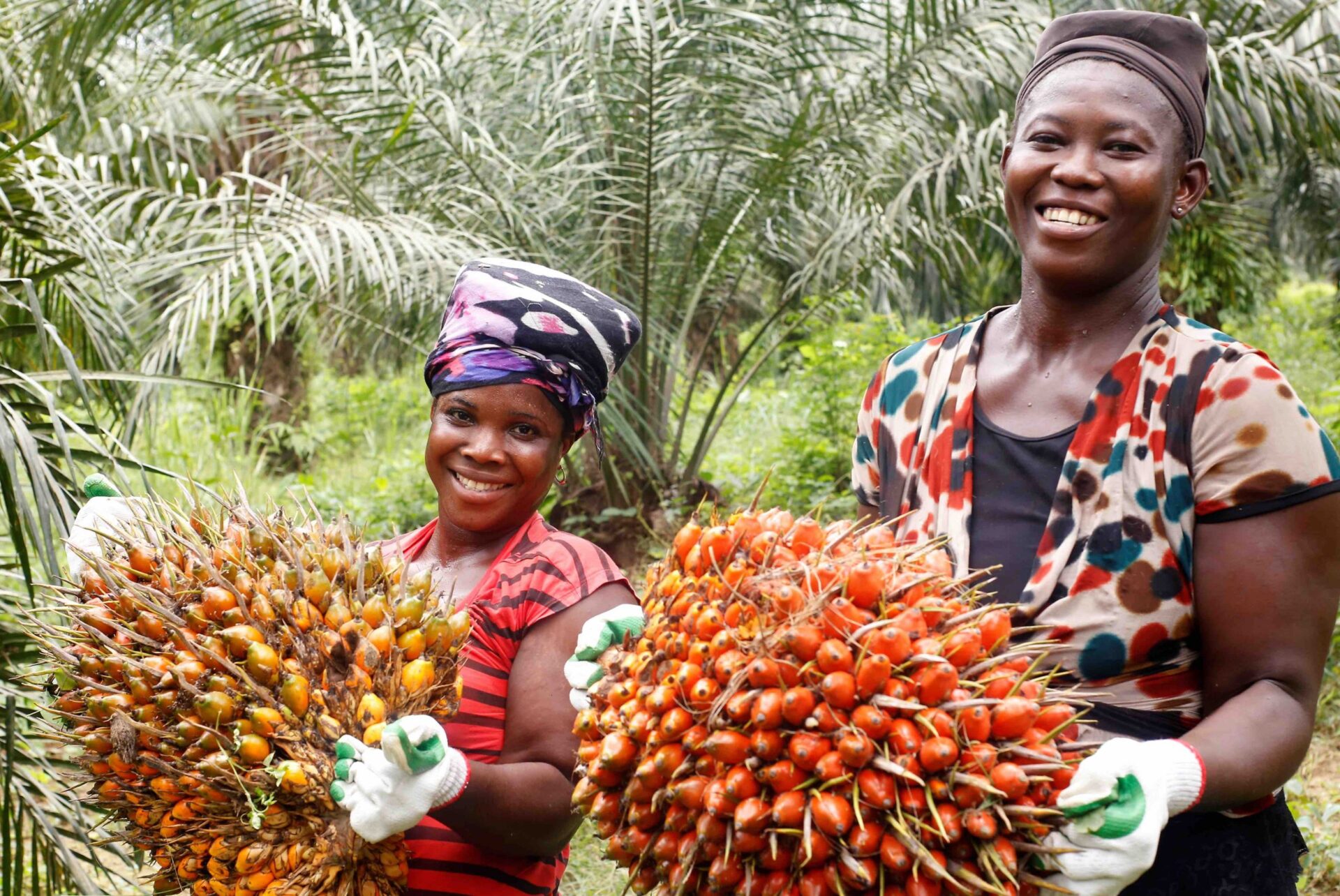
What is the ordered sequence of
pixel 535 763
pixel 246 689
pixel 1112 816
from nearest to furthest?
pixel 1112 816 < pixel 246 689 < pixel 535 763

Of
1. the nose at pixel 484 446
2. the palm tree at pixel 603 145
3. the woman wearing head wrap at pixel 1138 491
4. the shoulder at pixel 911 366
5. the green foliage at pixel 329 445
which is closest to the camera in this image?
the woman wearing head wrap at pixel 1138 491

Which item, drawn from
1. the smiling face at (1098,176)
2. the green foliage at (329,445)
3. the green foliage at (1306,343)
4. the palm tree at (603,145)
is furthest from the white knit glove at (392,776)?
the green foliage at (1306,343)

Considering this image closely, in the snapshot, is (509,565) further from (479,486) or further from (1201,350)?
(1201,350)

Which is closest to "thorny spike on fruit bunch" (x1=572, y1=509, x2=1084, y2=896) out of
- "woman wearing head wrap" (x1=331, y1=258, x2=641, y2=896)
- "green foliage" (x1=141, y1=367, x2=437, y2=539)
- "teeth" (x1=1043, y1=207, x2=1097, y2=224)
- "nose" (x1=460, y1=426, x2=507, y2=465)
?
"woman wearing head wrap" (x1=331, y1=258, x2=641, y2=896)

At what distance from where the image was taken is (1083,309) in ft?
5.81

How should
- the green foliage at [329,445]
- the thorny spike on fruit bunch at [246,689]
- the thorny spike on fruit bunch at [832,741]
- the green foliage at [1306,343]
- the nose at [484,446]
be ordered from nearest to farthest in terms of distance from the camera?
the thorny spike on fruit bunch at [832,741], the thorny spike on fruit bunch at [246,689], the nose at [484,446], the green foliage at [329,445], the green foliage at [1306,343]

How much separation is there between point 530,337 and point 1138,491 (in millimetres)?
1016

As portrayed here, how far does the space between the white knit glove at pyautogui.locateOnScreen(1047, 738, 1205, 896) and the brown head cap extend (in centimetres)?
90

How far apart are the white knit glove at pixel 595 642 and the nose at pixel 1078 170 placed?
83cm

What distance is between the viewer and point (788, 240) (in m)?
5.94

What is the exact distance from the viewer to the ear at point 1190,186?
1.73 metres

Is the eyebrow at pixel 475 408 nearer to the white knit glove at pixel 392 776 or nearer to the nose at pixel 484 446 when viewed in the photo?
the nose at pixel 484 446

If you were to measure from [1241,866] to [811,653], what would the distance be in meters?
0.71

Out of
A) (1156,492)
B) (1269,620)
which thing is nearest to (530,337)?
(1156,492)
